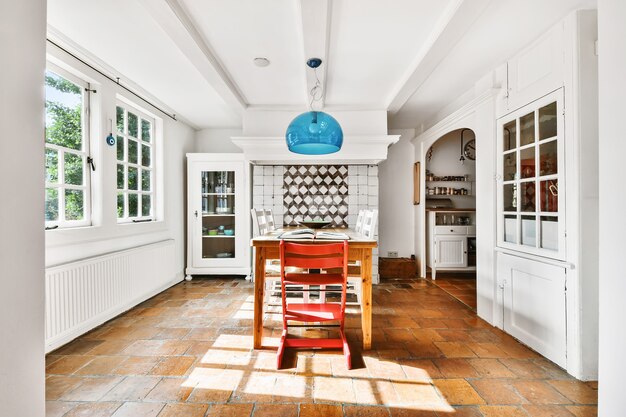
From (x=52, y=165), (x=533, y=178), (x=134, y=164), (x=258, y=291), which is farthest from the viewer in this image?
(x=134, y=164)

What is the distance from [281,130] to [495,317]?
142 inches

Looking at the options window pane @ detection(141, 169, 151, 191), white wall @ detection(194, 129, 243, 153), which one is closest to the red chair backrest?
window pane @ detection(141, 169, 151, 191)

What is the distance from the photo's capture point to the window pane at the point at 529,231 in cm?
267

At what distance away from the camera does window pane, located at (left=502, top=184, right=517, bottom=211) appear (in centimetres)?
292

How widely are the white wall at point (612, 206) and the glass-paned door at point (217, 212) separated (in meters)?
4.50

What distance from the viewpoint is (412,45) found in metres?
2.83

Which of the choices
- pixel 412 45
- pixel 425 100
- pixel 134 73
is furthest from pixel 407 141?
pixel 134 73

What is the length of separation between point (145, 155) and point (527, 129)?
4.54 meters

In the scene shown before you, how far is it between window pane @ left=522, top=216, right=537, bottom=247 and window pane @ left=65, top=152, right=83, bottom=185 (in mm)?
4266

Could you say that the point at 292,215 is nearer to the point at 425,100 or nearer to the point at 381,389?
the point at 425,100

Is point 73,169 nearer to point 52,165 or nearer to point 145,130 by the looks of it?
point 52,165

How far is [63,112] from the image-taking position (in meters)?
2.94

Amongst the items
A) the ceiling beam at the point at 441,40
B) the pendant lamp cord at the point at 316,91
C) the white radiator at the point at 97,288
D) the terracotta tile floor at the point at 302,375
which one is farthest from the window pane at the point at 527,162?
the white radiator at the point at 97,288

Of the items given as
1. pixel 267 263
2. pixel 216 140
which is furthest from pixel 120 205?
pixel 216 140
